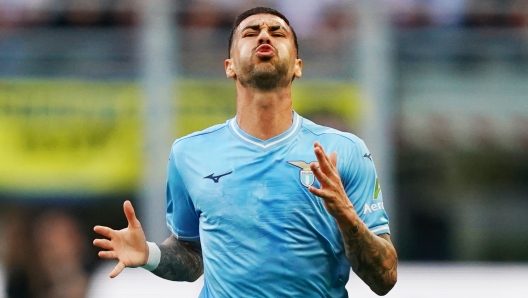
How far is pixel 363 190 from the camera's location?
16.9ft

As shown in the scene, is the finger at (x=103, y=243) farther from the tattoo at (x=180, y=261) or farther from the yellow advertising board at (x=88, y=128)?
the yellow advertising board at (x=88, y=128)

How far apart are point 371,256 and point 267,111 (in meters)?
0.98

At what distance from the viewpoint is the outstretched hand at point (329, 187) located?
4.55 meters

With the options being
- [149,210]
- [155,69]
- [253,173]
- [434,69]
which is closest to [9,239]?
[149,210]

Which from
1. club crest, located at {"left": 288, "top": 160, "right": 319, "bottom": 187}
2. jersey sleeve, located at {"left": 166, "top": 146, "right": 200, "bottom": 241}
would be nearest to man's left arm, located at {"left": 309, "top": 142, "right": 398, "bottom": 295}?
club crest, located at {"left": 288, "top": 160, "right": 319, "bottom": 187}

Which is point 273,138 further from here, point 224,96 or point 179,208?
point 224,96

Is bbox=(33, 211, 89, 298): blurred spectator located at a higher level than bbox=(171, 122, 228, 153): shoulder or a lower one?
lower

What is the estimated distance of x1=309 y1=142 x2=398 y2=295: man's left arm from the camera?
4.58m

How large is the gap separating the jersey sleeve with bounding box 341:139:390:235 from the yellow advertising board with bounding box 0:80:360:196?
25.9 feet

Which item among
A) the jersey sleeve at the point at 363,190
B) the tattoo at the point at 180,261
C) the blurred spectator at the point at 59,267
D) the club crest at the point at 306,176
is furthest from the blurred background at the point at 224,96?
the club crest at the point at 306,176

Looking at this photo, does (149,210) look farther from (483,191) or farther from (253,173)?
(253,173)

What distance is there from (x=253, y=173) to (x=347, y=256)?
667 millimetres

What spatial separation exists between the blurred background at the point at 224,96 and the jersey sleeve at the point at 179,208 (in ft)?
23.3

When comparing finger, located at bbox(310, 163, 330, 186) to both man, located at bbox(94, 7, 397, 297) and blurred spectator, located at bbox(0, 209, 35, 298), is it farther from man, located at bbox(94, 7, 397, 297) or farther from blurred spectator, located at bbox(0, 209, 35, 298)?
blurred spectator, located at bbox(0, 209, 35, 298)
